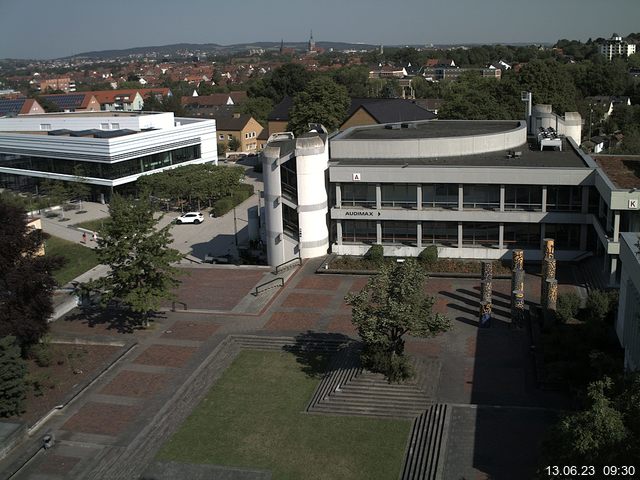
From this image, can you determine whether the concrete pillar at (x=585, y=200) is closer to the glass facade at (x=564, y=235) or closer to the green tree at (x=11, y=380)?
the glass facade at (x=564, y=235)

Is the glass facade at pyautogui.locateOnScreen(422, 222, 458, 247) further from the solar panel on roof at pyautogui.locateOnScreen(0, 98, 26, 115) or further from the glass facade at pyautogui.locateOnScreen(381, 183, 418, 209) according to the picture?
the solar panel on roof at pyautogui.locateOnScreen(0, 98, 26, 115)

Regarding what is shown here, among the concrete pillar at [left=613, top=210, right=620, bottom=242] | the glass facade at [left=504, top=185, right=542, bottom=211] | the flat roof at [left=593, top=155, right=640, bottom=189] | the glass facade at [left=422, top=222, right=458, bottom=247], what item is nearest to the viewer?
the concrete pillar at [left=613, top=210, right=620, bottom=242]

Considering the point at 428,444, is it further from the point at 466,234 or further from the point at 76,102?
the point at 76,102

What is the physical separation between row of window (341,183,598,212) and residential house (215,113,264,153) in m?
55.1

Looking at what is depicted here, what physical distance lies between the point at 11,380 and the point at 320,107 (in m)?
54.4

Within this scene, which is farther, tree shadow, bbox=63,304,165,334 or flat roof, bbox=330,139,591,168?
flat roof, bbox=330,139,591,168

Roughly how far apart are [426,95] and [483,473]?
126835 mm

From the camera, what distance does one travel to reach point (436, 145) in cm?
4366

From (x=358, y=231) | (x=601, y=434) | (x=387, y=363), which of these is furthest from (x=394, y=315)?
(x=358, y=231)

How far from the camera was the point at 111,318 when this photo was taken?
35.2 m

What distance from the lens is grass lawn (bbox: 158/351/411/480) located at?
22219 millimetres

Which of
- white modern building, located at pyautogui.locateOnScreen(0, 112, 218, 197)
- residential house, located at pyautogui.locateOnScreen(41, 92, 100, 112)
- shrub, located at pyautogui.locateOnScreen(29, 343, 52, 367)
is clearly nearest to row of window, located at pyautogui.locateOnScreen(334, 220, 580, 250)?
shrub, located at pyautogui.locateOnScreen(29, 343, 52, 367)

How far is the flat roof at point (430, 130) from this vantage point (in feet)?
156

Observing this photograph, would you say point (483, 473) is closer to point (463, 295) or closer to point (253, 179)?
point (463, 295)
